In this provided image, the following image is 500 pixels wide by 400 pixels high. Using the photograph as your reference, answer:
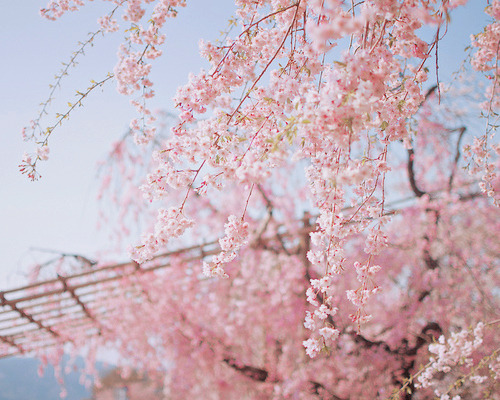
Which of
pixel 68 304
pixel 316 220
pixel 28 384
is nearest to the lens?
pixel 316 220

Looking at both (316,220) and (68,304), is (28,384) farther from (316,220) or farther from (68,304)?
(316,220)

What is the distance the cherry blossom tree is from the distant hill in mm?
12587

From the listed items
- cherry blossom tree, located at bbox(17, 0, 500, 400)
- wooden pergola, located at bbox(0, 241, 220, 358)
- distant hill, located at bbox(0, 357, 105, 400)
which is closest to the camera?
cherry blossom tree, located at bbox(17, 0, 500, 400)

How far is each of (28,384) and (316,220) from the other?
20.2 metres

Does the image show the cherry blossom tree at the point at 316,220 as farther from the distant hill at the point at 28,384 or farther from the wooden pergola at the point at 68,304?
the distant hill at the point at 28,384

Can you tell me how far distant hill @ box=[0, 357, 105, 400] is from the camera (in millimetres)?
16391

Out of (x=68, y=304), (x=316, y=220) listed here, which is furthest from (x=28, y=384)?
(x=316, y=220)

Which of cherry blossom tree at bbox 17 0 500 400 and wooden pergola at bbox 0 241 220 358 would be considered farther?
wooden pergola at bbox 0 241 220 358

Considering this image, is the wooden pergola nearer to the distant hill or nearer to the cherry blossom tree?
the cherry blossom tree

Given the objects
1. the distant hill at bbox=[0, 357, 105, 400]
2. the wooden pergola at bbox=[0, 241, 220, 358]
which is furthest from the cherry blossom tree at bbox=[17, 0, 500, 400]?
the distant hill at bbox=[0, 357, 105, 400]

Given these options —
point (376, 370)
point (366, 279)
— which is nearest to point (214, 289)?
point (376, 370)

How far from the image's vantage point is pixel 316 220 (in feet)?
6.59

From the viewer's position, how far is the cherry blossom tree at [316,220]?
1.41m

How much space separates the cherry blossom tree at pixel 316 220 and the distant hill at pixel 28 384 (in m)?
12.6
